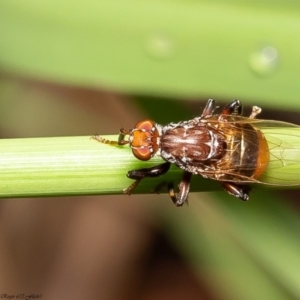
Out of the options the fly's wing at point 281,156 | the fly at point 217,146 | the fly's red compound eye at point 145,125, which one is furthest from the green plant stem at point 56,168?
the fly's red compound eye at point 145,125

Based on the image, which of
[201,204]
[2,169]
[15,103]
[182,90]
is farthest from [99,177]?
[15,103]

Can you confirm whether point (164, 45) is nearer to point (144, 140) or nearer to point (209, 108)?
point (144, 140)

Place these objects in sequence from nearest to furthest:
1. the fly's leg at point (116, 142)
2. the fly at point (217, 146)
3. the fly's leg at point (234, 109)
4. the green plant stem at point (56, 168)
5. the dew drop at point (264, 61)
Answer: the green plant stem at point (56, 168) → the fly's leg at point (116, 142) → the dew drop at point (264, 61) → the fly at point (217, 146) → the fly's leg at point (234, 109)

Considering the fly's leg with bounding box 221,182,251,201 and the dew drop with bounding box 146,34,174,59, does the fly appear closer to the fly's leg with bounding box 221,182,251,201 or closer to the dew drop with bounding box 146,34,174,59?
the fly's leg with bounding box 221,182,251,201

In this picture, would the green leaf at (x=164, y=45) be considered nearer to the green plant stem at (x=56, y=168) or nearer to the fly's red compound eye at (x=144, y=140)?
the fly's red compound eye at (x=144, y=140)

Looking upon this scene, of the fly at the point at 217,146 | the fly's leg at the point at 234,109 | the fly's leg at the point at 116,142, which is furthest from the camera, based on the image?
the fly's leg at the point at 234,109

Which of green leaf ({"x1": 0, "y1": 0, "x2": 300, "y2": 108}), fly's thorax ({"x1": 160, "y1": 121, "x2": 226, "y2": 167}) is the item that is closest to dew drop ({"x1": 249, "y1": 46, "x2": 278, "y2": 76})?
green leaf ({"x1": 0, "y1": 0, "x2": 300, "y2": 108})
